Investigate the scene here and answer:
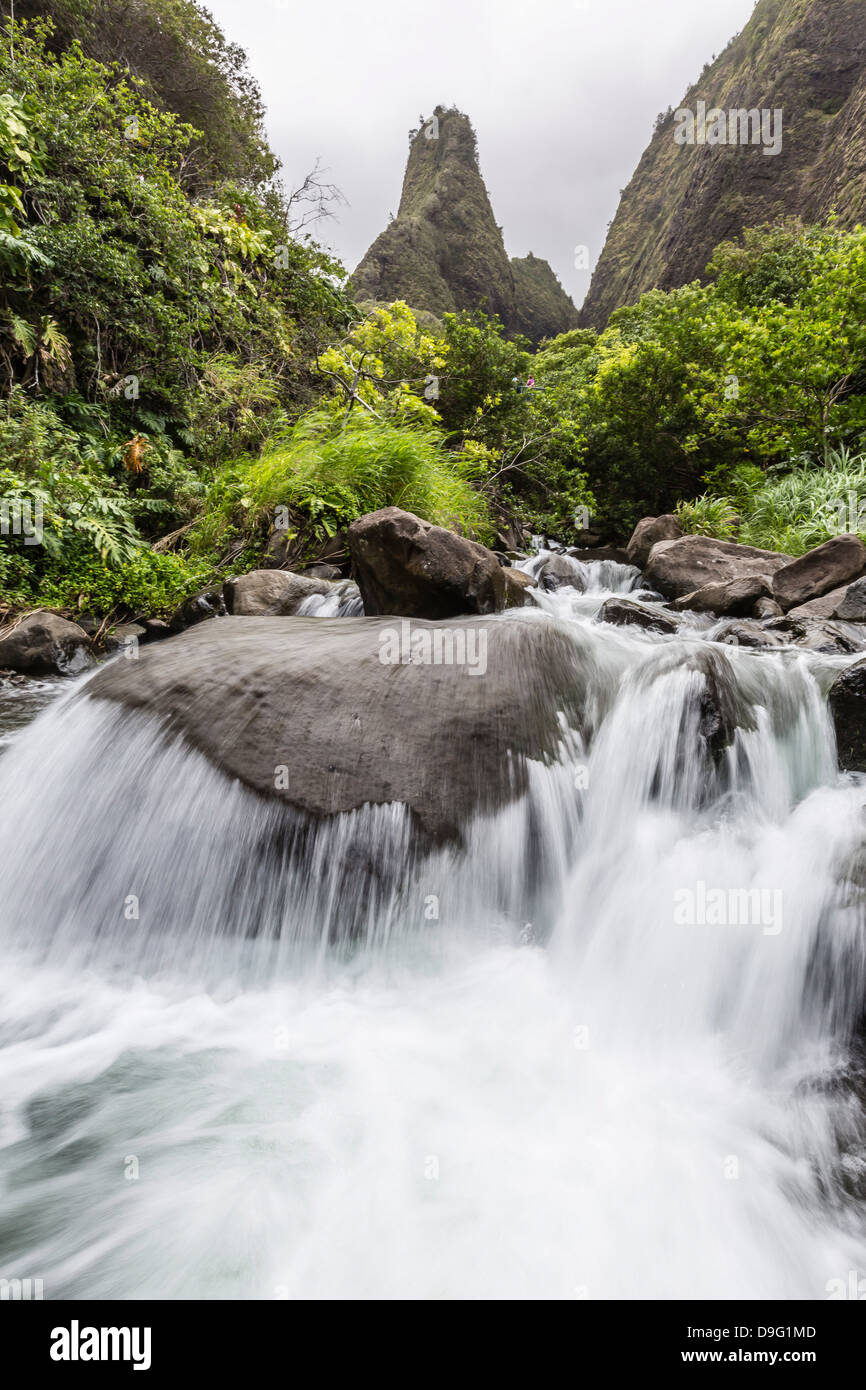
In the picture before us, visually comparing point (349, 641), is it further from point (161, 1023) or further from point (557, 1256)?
point (557, 1256)

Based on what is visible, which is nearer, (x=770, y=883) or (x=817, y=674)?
(x=770, y=883)

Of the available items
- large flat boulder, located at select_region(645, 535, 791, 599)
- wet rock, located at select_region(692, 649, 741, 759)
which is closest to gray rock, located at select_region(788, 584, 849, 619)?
large flat boulder, located at select_region(645, 535, 791, 599)

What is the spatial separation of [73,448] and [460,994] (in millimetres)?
7634

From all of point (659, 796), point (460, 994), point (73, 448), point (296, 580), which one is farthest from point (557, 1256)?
point (73, 448)

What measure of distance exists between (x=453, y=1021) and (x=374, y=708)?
61.3 inches

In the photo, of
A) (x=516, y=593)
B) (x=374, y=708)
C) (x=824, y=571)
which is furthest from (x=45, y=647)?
(x=824, y=571)

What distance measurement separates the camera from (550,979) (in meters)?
2.74

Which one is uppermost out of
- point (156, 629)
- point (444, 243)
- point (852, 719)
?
point (444, 243)

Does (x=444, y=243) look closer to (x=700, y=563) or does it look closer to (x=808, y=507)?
(x=808, y=507)

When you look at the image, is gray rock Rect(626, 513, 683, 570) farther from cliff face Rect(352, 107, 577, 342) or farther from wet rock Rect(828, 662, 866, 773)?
cliff face Rect(352, 107, 577, 342)

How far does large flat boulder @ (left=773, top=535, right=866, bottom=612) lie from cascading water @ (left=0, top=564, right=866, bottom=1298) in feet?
11.1

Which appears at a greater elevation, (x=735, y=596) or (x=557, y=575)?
(x=557, y=575)

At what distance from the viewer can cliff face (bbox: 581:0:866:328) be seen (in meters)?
23.4

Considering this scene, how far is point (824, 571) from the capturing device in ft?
21.6
